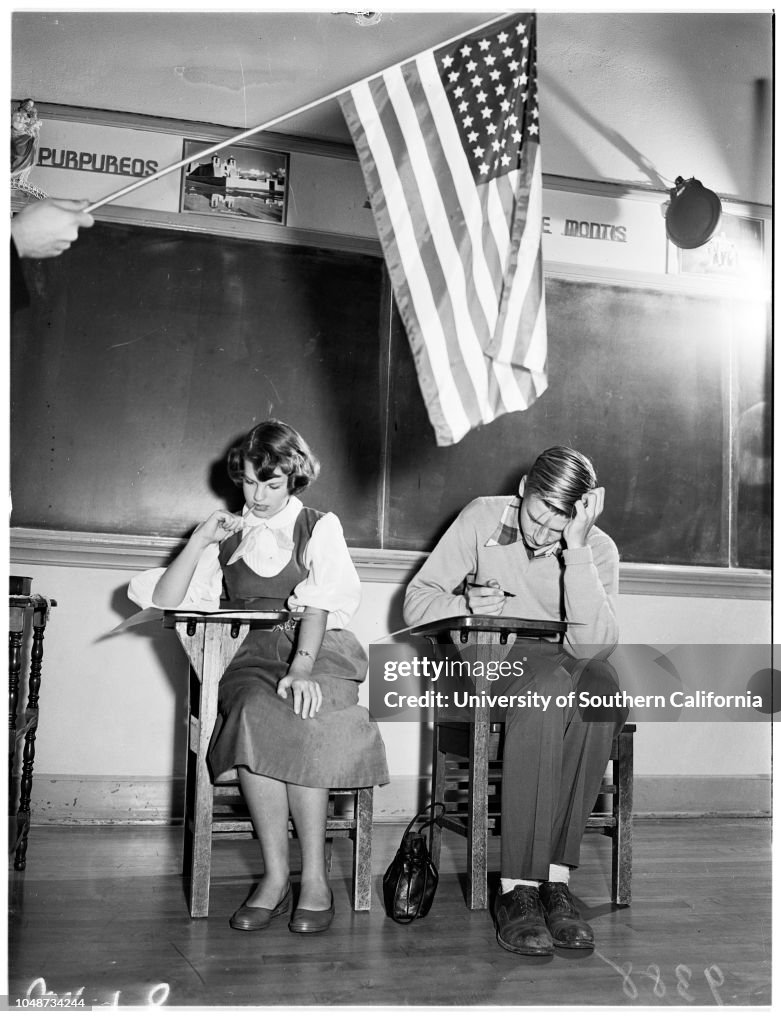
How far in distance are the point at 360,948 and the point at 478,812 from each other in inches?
18.2

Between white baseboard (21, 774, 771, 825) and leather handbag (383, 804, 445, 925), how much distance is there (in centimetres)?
104

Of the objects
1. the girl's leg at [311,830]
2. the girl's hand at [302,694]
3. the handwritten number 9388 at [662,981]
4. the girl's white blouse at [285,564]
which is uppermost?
the girl's white blouse at [285,564]

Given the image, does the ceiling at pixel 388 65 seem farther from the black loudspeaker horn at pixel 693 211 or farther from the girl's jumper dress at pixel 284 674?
the girl's jumper dress at pixel 284 674

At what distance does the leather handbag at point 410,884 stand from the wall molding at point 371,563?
4.00 feet

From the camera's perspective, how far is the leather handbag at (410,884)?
6.81ft

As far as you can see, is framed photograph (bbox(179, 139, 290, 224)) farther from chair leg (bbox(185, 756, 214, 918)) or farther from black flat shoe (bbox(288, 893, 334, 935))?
black flat shoe (bbox(288, 893, 334, 935))

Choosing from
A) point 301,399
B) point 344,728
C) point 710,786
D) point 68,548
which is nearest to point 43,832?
point 68,548

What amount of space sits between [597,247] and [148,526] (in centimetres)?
197

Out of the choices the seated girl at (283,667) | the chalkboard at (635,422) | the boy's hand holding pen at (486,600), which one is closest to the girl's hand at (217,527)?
the seated girl at (283,667)

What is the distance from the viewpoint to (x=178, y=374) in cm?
313

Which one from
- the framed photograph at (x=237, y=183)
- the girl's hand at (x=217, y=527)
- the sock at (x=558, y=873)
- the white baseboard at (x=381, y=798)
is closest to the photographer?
the sock at (x=558, y=873)

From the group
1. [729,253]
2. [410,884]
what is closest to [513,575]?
[410,884]

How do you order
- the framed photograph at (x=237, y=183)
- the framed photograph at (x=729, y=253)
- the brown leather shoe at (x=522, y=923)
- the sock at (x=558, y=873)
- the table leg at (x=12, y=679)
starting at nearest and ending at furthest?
1. the brown leather shoe at (x=522, y=923)
2. the table leg at (x=12, y=679)
3. the sock at (x=558, y=873)
4. the framed photograph at (x=237, y=183)
5. the framed photograph at (x=729, y=253)

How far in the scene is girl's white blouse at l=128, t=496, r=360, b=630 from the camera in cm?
231
